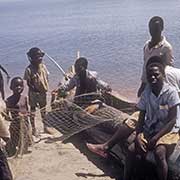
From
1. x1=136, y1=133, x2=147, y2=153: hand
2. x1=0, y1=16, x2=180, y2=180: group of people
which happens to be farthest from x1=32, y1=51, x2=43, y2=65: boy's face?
x1=136, y1=133, x2=147, y2=153: hand

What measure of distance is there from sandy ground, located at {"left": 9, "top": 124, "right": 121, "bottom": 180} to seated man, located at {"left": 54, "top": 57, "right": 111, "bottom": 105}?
0.88 m

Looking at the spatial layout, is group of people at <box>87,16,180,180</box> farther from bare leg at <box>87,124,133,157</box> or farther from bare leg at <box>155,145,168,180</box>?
bare leg at <box>87,124,133,157</box>

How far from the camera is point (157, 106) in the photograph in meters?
5.79

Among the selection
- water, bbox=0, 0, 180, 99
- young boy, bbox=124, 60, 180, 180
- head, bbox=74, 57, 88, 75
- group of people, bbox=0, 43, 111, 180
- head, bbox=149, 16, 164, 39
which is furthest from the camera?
water, bbox=0, 0, 180, 99

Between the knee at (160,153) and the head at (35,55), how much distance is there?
3159 mm

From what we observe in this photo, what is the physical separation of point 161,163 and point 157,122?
0.54 meters

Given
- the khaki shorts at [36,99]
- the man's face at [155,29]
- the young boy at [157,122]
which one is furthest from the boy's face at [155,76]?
the khaki shorts at [36,99]

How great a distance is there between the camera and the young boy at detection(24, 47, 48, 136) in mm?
8102

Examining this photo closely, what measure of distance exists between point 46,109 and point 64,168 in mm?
1863

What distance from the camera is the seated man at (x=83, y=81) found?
782 centimetres

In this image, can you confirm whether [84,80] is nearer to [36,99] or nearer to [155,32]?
[36,99]

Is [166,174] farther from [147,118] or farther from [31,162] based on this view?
[31,162]

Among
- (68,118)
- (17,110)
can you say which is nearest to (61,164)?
(17,110)

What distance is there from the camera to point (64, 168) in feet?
23.0
